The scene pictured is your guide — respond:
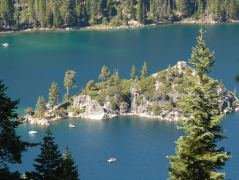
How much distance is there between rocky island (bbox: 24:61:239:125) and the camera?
142 metres

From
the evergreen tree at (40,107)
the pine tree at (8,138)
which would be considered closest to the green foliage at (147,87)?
the evergreen tree at (40,107)

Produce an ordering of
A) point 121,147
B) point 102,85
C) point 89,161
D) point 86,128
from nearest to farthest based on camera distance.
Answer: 1. point 89,161
2. point 121,147
3. point 86,128
4. point 102,85

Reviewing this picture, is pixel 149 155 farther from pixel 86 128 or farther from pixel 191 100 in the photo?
pixel 191 100

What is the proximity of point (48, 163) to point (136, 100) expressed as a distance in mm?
117355

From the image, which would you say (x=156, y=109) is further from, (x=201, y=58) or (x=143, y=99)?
(x=201, y=58)

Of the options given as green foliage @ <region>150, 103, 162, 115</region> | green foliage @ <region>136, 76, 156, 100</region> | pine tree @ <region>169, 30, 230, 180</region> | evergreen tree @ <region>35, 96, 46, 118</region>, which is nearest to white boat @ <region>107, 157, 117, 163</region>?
green foliage @ <region>150, 103, 162, 115</region>

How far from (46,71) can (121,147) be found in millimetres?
76350

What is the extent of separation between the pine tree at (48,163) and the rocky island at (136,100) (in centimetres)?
11043

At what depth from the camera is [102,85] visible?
152 metres

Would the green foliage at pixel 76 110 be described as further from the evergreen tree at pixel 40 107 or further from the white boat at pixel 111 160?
the white boat at pixel 111 160

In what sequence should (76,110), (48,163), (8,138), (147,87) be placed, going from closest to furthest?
(8,138), (48,163), (76,110), (147,87)

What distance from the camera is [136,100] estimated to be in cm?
14588

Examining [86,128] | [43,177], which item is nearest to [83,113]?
[86,128]

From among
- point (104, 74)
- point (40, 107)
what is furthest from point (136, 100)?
point (40, 107)
